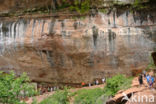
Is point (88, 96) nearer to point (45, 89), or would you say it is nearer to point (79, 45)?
point (79, 45)

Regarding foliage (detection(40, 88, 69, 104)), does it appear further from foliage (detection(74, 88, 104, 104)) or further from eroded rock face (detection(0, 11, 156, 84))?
eroded rock face (detection(0, 11, 156, 84))

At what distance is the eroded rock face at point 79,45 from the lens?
10.7 m

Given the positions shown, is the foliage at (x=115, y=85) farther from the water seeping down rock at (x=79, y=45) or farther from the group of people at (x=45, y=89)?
the group of people at (x=45, y=89)

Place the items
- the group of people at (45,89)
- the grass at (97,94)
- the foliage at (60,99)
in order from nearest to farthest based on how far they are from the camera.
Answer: the grass at (97,94) → the foliage at (60,99) → the group of people at (45,89)

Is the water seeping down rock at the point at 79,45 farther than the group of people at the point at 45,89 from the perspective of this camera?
No

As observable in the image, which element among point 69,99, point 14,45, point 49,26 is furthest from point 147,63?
point 14,45

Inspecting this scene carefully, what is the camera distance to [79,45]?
11133mm

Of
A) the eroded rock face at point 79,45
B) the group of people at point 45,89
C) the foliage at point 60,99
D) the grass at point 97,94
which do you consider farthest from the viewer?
the group of people at point 45,89

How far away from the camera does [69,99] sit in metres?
10.0

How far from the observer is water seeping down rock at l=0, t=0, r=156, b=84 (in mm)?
10727

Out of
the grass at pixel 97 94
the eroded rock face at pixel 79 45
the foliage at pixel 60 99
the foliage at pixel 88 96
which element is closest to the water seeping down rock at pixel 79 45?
the eroded rock face at pixel 79 45

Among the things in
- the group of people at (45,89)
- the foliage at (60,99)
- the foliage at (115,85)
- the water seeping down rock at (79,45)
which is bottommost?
the group of people at (45,89)

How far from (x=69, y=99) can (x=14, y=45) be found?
559 cm

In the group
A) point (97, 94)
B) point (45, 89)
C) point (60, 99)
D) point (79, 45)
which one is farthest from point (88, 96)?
point (45, 89)
